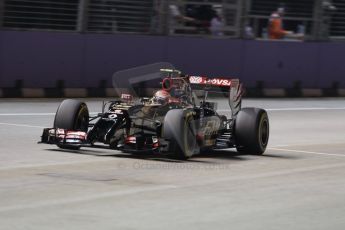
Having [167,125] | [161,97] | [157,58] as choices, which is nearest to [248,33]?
[157,58]

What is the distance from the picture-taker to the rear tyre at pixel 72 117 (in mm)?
12281

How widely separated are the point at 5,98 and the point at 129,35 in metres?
3.70

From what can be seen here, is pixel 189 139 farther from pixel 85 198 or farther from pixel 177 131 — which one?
pixel 85 198

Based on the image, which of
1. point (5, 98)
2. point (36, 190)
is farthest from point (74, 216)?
point (5, 98)

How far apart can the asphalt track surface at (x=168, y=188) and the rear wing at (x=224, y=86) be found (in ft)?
2.61

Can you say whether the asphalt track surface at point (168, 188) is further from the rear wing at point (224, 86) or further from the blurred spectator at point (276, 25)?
the blurred spectator at point (276, 25)

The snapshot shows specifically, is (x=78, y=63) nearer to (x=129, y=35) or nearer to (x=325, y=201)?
(x=129, y=35)

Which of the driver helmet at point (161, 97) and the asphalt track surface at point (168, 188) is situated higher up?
the driver helmet at point (161, 97)

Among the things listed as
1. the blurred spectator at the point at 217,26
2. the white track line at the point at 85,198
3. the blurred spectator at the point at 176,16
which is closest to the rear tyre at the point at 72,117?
the white track line at the point at 85,198

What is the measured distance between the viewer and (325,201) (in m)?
9.38

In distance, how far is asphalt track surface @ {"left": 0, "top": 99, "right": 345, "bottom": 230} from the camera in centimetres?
803

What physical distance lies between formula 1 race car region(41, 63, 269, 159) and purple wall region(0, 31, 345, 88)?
878 cm

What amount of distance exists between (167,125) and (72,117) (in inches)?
56.1

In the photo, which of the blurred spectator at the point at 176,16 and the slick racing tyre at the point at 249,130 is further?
the blurred spectator at the point at 176,16
